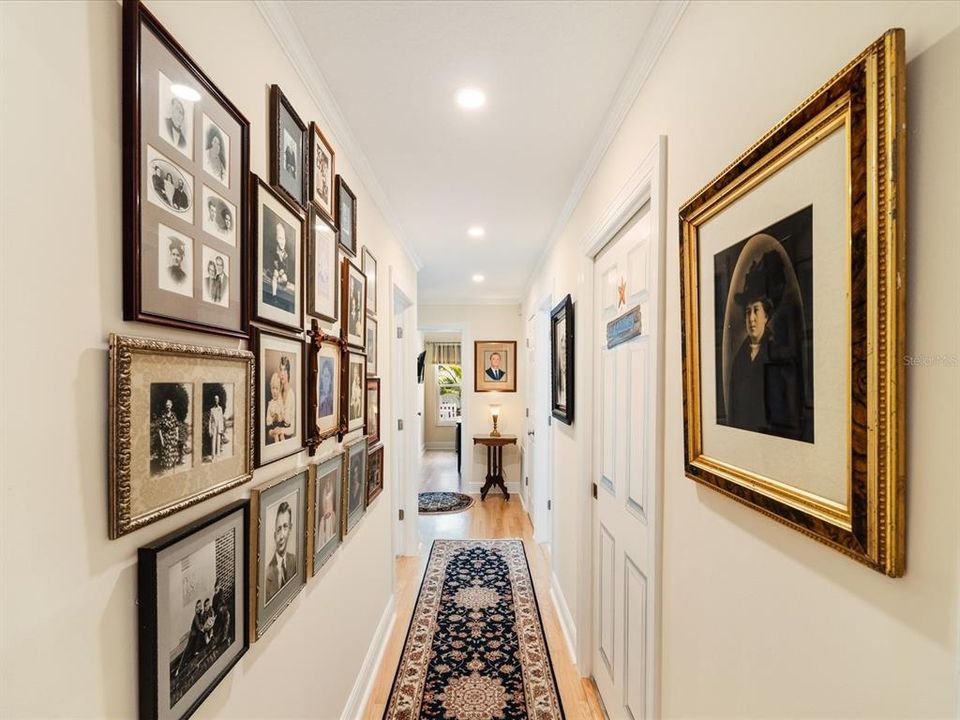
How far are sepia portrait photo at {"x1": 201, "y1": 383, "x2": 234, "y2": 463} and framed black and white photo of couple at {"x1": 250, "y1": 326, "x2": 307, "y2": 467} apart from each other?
0.13 metres

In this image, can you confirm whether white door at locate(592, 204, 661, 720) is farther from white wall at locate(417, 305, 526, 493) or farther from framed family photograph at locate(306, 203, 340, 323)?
white wall at locate(417, 305, 526, 493)

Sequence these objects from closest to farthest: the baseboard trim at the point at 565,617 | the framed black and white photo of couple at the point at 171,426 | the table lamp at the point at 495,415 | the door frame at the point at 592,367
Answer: the framed black and white photo of couple at the point at 171,426, the door frame at the point at 592,367, the baseboard trim at the point at 565,617, the table lamp at the point at 495,415

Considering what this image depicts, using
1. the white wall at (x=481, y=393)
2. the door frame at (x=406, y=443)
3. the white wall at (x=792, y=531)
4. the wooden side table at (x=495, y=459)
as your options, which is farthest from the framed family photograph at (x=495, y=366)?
the white wall at (x=792, y=531)

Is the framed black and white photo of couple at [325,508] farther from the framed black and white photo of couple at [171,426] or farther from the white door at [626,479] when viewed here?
the white door at [626,479]

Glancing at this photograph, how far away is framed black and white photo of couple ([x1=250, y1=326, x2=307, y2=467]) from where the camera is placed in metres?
1.13

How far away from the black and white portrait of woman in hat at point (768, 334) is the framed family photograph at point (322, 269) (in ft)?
3.88

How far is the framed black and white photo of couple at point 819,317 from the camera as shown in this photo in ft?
1.81

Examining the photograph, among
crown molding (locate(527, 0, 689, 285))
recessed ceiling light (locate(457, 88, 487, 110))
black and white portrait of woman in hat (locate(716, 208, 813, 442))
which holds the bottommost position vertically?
black and white portrait of woman in hat (locate(716, 208, 813, 442))

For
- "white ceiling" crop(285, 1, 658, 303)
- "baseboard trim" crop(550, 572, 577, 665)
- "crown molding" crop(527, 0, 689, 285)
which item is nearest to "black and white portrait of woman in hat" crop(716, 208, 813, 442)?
"crown molding" crop(527, 0, 689, 285)

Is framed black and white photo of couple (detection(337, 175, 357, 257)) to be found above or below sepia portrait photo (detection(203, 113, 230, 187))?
above

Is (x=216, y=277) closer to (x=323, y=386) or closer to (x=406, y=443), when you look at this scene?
(x=323, y=386)

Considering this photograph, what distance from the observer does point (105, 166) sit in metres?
0.68

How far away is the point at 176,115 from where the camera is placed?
0.82 meters

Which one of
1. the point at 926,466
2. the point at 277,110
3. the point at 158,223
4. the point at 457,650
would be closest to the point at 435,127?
the point at 277,110
